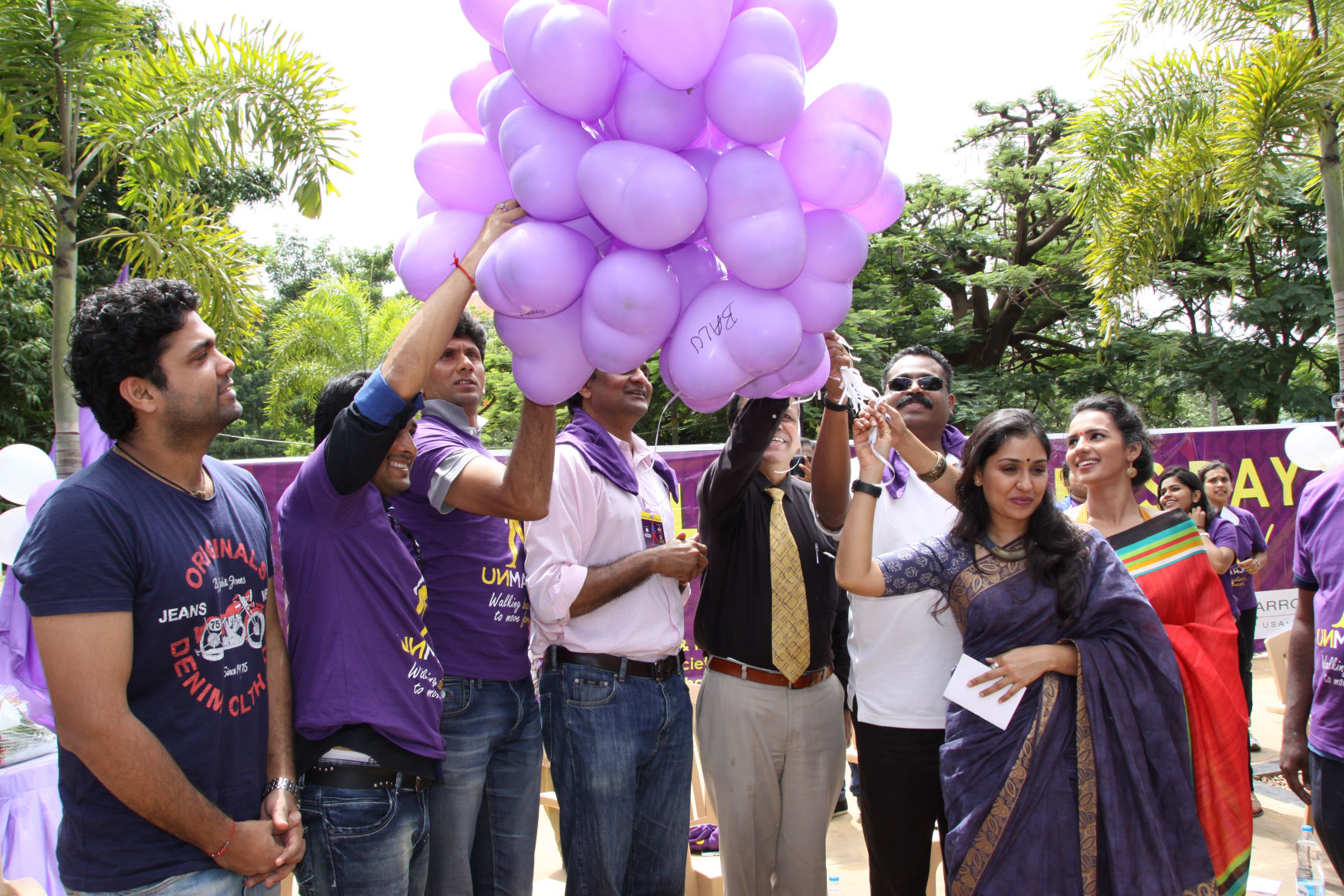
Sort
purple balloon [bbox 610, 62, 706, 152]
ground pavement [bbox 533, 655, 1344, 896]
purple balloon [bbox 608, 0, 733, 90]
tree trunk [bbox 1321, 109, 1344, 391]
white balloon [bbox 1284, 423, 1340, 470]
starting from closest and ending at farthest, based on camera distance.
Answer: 1. purple balloon [bbox 608, 0, 733, 90]
2. purple balloon [bbox 610, 62, 706, 152]
3. ground pavement [bbox 533, 655, 1344, 896]
4. white balloon [bbox 1284, 423, 1340, 470]
5. tree trunk [bbox 1321, 109, 1344, 391]

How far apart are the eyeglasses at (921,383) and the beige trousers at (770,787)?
1.01 meters

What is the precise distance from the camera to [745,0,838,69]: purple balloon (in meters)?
1.72

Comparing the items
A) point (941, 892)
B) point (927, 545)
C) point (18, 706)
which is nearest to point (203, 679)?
point (927, 545)

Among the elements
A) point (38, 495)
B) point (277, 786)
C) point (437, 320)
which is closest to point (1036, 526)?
point (437, 320)

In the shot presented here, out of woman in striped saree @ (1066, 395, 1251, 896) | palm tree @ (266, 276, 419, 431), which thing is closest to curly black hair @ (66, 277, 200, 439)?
woman in striped saree @ (1066, 395, 1251, 896)

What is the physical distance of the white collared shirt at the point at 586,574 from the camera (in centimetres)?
230

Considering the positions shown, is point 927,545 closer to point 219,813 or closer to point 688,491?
point 219,813

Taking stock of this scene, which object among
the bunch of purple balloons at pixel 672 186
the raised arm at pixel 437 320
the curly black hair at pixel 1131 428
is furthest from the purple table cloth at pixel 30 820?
the curly black hair at pixel 1131 428

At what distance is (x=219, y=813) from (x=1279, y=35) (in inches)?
280

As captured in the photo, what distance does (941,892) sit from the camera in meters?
3.38

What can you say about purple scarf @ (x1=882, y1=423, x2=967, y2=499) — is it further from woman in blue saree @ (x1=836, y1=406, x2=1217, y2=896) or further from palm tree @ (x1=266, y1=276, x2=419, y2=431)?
palm tree @ (x1=266, y1=276, x2=419, y2=431)

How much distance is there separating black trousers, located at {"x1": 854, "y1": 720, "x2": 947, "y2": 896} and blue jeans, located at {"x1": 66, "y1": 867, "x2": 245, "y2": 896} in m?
1.66

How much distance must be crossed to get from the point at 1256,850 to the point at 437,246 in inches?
171

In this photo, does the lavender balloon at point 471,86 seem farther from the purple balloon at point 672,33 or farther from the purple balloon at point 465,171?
the purple balloon at point 672,33
